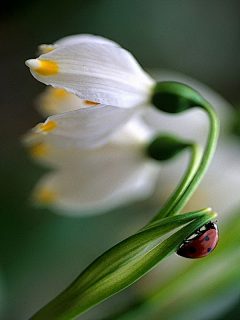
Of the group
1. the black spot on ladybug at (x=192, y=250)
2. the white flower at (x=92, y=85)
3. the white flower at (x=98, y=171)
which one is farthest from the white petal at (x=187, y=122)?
the black spot on ladybug at (x=192, y=250)

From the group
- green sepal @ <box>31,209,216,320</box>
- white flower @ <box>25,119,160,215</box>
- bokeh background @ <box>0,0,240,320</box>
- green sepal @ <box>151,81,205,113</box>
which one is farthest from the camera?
bokeh background @ <box>0,0,240,320</box>

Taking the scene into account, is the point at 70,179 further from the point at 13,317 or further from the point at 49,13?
the point at 49,13

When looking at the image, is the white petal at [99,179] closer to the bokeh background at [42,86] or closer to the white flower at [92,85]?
the white flower at [92,85]

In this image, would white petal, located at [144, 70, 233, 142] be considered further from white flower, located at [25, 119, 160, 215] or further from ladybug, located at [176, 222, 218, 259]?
ladybug, located at [176, 222, 218, 259]

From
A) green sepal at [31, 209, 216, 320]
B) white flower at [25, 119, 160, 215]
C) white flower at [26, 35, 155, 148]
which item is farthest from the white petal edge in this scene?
green sepal at [31, 209, 216, 320]

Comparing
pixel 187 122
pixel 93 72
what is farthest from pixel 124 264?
pixel 187 122

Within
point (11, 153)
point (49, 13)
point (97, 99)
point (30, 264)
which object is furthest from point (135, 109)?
point (49, 13)
